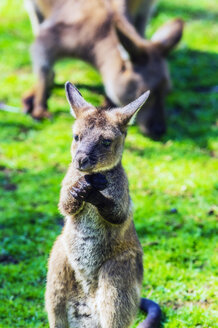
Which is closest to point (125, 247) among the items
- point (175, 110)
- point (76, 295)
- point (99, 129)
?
point (76, 295)

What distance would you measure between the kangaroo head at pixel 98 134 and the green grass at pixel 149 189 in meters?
1.42

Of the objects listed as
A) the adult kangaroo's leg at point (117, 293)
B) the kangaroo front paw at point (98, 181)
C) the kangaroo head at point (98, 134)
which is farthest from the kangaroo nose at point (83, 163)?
the adult kangaroo's leg at point (117, 293)

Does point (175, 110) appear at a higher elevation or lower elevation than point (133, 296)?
lower

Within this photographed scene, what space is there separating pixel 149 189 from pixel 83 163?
2.87m

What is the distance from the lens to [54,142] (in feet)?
21.9

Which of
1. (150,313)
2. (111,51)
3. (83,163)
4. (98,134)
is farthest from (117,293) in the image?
(111,51)

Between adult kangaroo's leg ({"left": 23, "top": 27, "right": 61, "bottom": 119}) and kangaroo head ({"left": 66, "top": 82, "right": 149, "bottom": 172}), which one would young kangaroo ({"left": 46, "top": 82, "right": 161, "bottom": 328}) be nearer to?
kangaroo head ({"left": 66, "top": 82, "right": 149, "bottom": 172})

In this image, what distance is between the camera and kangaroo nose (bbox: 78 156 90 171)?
297 cm

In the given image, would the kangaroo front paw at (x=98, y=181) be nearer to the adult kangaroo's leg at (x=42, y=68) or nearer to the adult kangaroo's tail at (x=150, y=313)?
the adult kangaroo's tail at (x=150, y=313)

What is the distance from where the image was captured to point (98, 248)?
10.8ft

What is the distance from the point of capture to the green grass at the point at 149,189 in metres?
4.21

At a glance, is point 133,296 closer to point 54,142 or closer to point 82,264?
point 82,264

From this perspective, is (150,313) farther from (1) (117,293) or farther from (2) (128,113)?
(2) (128,113)

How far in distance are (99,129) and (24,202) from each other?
252 centimetres
